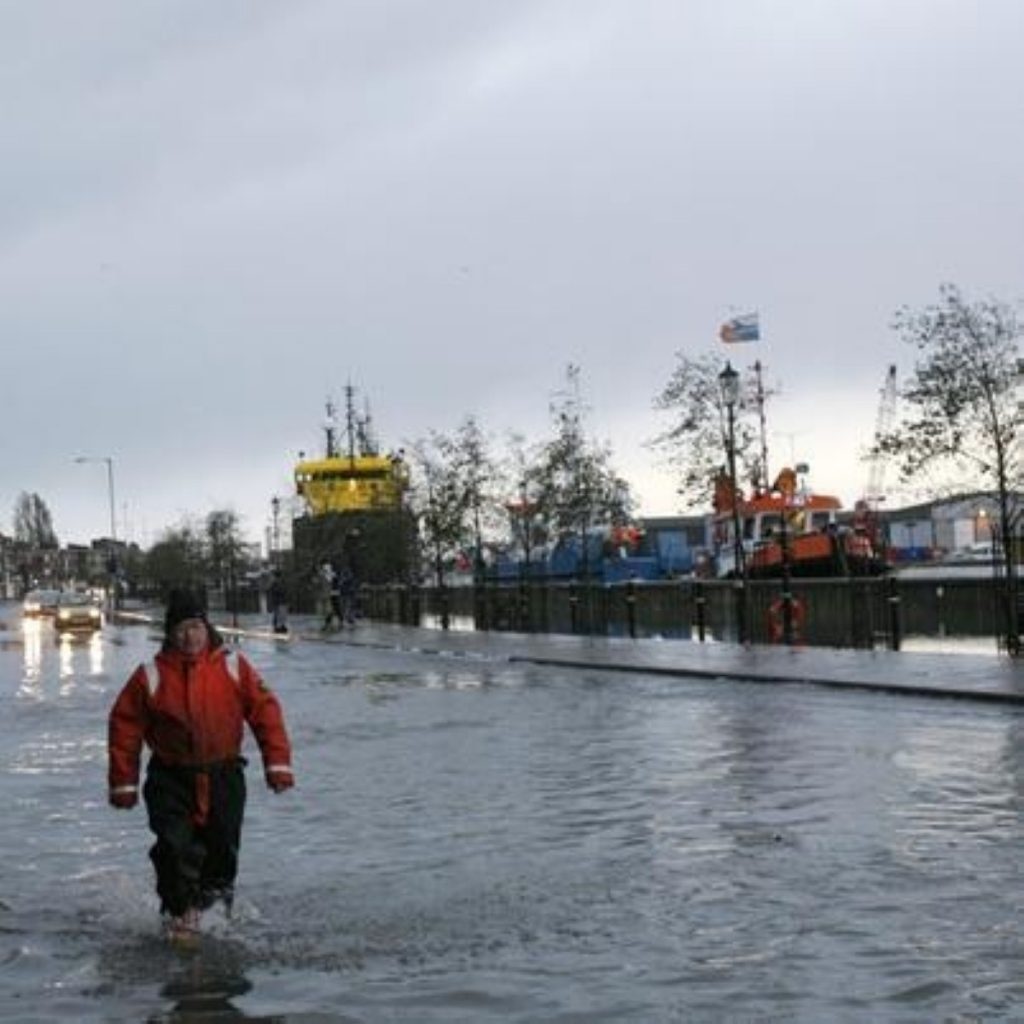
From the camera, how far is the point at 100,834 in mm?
12125

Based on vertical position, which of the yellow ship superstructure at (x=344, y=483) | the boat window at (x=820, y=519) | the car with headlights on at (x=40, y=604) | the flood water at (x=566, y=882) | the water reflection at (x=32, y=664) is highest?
the yellow ship superstructure at (x=344, y=483)

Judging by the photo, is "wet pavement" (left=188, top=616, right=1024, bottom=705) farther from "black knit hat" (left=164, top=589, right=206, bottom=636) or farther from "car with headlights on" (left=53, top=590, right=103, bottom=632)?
"car with headlights on" (left=53, top=590, right=103, bottom=632)

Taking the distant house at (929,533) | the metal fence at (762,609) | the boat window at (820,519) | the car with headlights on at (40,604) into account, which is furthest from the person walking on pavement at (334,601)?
the car with headlights on at (40,604)

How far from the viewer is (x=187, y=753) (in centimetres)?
797

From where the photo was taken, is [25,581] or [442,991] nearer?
[442,991]

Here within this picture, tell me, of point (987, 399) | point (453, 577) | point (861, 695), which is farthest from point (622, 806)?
point (453, 577)

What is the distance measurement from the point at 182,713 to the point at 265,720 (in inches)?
19.2

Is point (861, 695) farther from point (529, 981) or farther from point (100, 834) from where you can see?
point (529, 981)

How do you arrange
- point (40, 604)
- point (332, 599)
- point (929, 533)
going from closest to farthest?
point (332, 599)
point (40, 604)
point (929, 533)

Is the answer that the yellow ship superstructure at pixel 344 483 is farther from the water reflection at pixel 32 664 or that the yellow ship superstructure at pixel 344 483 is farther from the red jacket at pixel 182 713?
the red jacket at pixel 182 713

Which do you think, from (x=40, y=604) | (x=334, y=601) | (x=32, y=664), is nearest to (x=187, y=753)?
(x=32, y=664)

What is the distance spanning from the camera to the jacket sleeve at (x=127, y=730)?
26.5 feet

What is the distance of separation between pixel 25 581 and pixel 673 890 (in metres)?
192

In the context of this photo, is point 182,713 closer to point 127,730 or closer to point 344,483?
point 127,730
